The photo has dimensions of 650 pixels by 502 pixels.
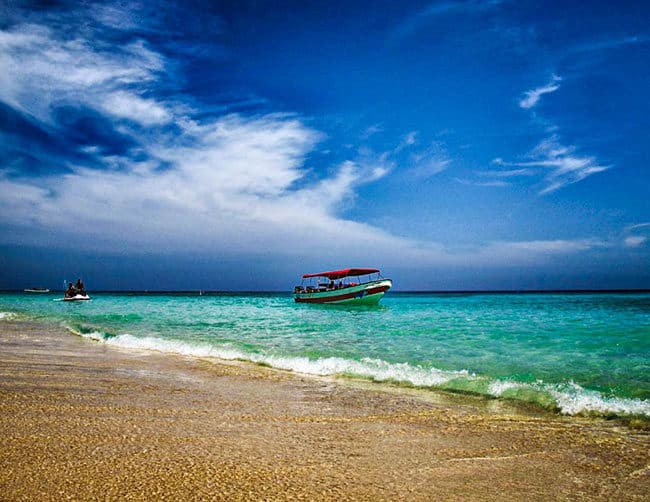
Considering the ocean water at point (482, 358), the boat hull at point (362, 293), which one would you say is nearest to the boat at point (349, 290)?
the boat hull at point (362, 293)

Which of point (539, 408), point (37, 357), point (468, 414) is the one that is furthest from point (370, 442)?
point (37, 357)

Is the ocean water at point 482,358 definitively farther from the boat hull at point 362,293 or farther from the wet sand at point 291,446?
the boat hull at point 362,293

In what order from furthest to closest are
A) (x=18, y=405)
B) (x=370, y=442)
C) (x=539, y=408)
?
(x=539, y=408)
(x=18, y=405)
(x=370, y=442)

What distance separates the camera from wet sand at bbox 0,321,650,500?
3.06 metres

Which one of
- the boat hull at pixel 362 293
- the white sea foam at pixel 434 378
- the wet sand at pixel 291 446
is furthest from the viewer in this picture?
the boat hull at pixel 362 293

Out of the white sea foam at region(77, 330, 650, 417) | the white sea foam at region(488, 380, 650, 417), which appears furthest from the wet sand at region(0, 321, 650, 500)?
the white sea foam at region(77, 330, 650, 417)

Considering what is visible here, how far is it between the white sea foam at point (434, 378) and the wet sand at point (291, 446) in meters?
0.68

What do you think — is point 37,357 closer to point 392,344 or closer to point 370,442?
point 370,442

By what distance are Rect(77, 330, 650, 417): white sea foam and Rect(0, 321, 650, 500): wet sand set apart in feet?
2.24

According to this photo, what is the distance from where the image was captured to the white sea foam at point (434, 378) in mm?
6113

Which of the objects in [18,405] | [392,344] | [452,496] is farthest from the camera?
A: [392,344]

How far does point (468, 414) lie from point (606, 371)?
18.9 ft

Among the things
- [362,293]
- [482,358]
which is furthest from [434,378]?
[362,293]

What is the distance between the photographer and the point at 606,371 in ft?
30.7
